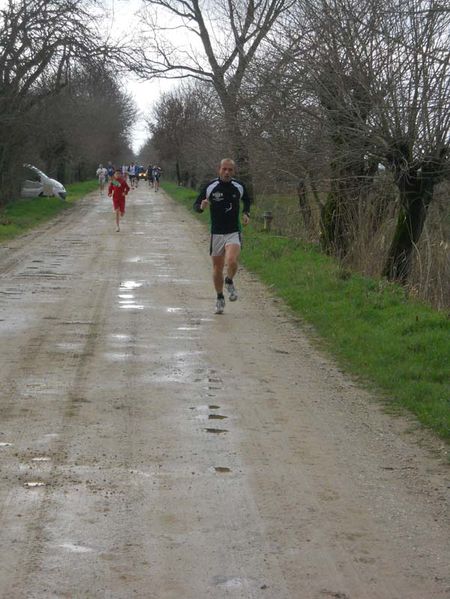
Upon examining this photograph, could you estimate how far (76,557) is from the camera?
4637mm

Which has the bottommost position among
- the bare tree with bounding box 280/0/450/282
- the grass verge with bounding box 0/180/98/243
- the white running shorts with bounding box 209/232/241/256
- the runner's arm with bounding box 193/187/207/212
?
the grass verge with bounding box 0/180/98/243

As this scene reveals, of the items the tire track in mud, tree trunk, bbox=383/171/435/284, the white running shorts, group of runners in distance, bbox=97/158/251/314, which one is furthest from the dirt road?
tree trunk, bbox=383/171/435/284

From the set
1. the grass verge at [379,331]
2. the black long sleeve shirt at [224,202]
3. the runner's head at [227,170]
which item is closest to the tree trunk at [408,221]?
the grass verge at [379,331]

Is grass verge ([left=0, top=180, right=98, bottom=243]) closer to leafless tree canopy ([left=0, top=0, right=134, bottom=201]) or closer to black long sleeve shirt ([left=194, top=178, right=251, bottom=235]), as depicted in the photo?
leafless tree canopy ([left=0, top=0, right=134, bottom=201])

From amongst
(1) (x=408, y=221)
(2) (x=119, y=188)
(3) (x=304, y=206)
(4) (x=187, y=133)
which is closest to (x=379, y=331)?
(1) (x=408, y=221)

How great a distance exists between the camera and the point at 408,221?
15977mm

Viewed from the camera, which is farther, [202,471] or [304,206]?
[304,206]

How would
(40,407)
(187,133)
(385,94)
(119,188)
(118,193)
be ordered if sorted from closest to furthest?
(40,407) < (385,94) < (118,193) < (119,188) < (187,133)

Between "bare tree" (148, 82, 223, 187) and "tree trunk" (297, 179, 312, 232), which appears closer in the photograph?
"tree trunk" (297, 179, 312, 232)

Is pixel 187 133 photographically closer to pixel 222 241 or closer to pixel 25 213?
pixel 25 213

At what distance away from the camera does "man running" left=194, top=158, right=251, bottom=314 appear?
40.6ft

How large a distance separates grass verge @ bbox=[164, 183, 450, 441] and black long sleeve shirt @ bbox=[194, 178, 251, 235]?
4.72 feet

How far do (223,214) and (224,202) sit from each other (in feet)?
0.49

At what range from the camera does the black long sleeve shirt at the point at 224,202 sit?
12.4 m
